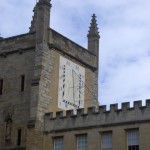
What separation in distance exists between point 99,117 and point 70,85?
7.50 metres

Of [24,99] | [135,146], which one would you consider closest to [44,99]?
[24,99]

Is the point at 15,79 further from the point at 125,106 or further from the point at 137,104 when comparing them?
the point at 137,104

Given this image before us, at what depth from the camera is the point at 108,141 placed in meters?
43.7

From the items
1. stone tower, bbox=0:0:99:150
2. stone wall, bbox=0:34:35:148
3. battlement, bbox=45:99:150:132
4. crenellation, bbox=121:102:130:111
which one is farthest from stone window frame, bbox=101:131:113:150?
stone wall, bbox=0:34:35:148

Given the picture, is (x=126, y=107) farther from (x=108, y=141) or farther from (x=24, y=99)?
(x=24, y=99)

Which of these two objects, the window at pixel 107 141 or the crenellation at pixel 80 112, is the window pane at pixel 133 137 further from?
the crenellation at pixel 80 112

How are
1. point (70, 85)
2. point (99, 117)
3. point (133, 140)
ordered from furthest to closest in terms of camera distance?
point (70, 85)
point (99, 117)
point (133, 140)

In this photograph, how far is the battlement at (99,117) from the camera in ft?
139

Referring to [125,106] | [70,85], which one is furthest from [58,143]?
[125,106]

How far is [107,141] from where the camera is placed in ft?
144

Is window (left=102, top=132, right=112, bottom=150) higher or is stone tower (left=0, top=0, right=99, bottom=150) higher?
stone tower (left=0, top=0, right=99, bottom=150)

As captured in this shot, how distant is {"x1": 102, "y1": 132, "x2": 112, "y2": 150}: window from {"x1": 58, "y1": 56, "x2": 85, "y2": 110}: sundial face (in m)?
6.87

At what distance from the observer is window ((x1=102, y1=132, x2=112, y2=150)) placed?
43.6 metres

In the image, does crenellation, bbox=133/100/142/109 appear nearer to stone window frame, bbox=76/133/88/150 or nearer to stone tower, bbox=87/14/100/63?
stone window frame, bbox=76/133/88/150
